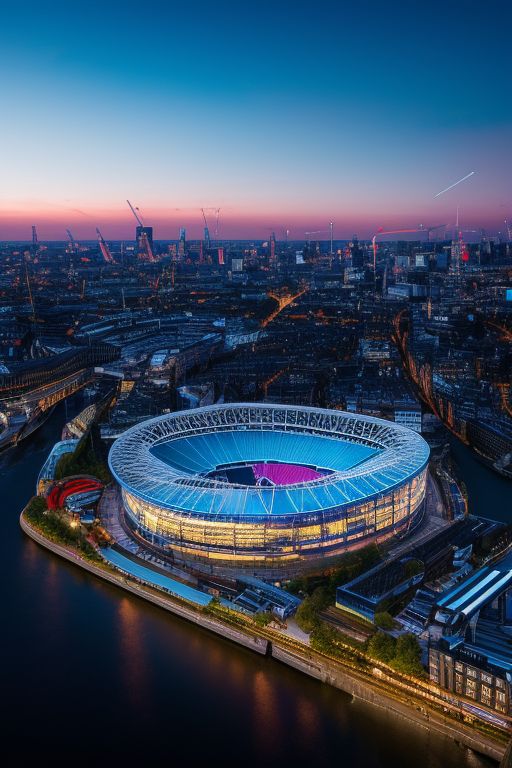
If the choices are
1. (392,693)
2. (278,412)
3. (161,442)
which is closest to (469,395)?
(278,412)

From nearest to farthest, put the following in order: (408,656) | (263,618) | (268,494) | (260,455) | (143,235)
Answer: (408,656), (263,618), (268,494), (260,455), (143,235)

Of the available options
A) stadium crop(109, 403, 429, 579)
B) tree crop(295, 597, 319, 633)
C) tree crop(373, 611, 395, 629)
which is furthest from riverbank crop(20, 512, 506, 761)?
stadium crop(109, 403, 429, 579)

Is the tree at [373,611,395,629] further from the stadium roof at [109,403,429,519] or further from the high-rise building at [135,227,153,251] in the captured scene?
the high-rise building at [135,227,153,251]

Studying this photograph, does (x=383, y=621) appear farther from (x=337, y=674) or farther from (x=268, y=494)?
(x=268, y=494)

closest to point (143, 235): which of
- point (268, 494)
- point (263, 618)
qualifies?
point (268, 494)

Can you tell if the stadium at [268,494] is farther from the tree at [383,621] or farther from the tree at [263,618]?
the tree at [383,621]

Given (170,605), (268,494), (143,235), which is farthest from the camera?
(143,235)
